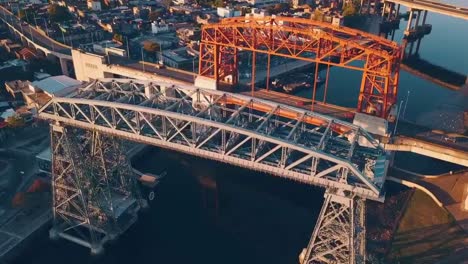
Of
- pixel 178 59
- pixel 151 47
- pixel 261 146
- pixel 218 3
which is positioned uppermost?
pixel 261 146

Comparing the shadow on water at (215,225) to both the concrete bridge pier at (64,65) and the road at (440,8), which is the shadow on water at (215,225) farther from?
the road at (440,8)

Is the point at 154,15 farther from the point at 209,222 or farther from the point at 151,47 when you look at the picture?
the point at 209,222

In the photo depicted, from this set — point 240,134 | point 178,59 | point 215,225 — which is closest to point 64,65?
point 178,59

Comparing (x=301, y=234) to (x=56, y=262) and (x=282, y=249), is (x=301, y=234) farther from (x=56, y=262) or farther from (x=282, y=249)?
(x=56, y=262)

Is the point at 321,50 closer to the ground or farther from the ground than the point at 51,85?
farther from the ground

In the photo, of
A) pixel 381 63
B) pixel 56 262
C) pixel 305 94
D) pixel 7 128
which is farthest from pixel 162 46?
pixel 56 262

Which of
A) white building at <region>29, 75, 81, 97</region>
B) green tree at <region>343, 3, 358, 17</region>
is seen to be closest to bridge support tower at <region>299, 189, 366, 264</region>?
white building at <region>29, 75, 81, 97</region>
